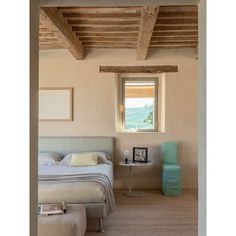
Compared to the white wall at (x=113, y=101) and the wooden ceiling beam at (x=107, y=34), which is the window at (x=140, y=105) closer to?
the white wall at (x=113, y=101)

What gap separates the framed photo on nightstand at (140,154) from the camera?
561cm

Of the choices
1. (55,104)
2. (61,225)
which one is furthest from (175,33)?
(61,225)

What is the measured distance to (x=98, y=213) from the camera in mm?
3609

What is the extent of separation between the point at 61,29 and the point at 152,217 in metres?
2.84

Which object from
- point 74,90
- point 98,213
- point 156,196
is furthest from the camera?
point 74,90

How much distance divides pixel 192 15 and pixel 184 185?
130 inches

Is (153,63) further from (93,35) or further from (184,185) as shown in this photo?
(184,185)

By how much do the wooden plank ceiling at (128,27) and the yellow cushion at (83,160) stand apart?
186cm

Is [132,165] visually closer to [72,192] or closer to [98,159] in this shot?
[98,159]

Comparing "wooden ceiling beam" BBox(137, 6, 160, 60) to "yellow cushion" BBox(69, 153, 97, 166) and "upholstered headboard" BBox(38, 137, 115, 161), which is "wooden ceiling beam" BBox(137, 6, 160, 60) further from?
"yellow cushion" BBox(69, 153, 97, 166)

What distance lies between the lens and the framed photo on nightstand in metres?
5.61

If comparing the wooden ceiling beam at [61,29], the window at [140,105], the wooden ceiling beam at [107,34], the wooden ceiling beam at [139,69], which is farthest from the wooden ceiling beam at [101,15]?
the window at [140,105]

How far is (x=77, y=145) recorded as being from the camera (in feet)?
18.8
